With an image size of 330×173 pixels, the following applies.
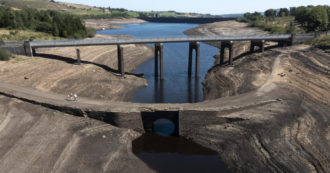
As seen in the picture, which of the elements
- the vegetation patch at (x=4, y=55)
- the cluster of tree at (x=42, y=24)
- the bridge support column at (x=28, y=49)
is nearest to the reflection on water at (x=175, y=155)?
the vegetation patch at (x=4, y=55)

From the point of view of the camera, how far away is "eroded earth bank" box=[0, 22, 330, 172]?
24.4 meters

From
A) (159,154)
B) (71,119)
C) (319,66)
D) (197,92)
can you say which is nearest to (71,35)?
(197,92)

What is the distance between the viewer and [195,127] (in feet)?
102

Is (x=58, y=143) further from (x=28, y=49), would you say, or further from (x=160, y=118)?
(x=28, y=49)

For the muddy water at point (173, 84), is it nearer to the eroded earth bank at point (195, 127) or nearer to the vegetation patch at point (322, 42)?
the eroded earth bank at point (195, 127)

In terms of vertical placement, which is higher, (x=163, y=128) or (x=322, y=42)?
(x=322, y=42)

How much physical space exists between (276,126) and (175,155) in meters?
12.7

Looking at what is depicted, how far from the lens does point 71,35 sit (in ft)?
264

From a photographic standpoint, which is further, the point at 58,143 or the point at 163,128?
the point at 163,128

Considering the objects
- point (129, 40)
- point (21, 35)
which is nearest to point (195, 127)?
point (129, 40)

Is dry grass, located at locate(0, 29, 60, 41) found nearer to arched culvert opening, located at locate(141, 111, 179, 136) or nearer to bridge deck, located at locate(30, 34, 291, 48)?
bridge deck, located at locate(30, 34, 291, 48)

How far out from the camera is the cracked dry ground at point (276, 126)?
985 inches

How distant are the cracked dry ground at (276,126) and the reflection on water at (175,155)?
120 centimetres

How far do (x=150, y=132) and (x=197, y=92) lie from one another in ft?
66.3
